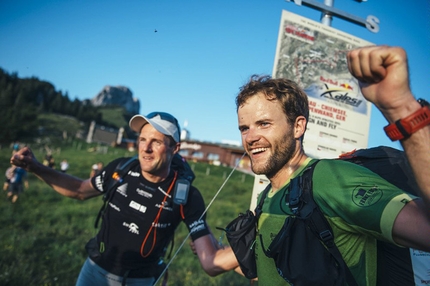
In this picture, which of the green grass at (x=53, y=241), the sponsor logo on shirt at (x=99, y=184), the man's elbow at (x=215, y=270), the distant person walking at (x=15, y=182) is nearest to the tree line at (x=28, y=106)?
the distant person walking at (x=15, y=182)

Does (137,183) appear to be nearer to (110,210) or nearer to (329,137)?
(110,210)

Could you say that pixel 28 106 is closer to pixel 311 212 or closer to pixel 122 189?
pixel 122 189

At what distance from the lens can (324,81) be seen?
12.2ft

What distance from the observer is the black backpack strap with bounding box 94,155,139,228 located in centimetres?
336

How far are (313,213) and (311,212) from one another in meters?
0.01

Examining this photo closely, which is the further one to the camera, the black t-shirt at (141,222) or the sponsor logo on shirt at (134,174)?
the sponsor logo on shirt at (134,174)

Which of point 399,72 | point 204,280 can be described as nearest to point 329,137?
point 399,72

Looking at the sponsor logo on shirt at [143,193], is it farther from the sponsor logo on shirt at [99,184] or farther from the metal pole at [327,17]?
the metal pole at [327,17]

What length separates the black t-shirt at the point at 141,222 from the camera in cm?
309

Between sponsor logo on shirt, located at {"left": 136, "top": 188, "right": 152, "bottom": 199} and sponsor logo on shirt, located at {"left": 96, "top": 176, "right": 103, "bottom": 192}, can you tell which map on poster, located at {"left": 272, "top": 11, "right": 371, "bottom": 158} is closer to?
sponsor logo on shirt, located at {"left": 136, "top": 188, "right": 152, "bottom": 199}

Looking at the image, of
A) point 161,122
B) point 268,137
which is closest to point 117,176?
point 161,122

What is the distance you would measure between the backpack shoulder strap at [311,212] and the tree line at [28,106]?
5133 centimetres

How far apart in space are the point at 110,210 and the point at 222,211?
33.8 feet

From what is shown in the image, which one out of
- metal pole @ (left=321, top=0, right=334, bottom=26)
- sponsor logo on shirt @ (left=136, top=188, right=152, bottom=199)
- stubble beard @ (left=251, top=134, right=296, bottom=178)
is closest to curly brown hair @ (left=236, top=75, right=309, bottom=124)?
stubble beard @ (left=251, top=134, right=296, bottom=178)
